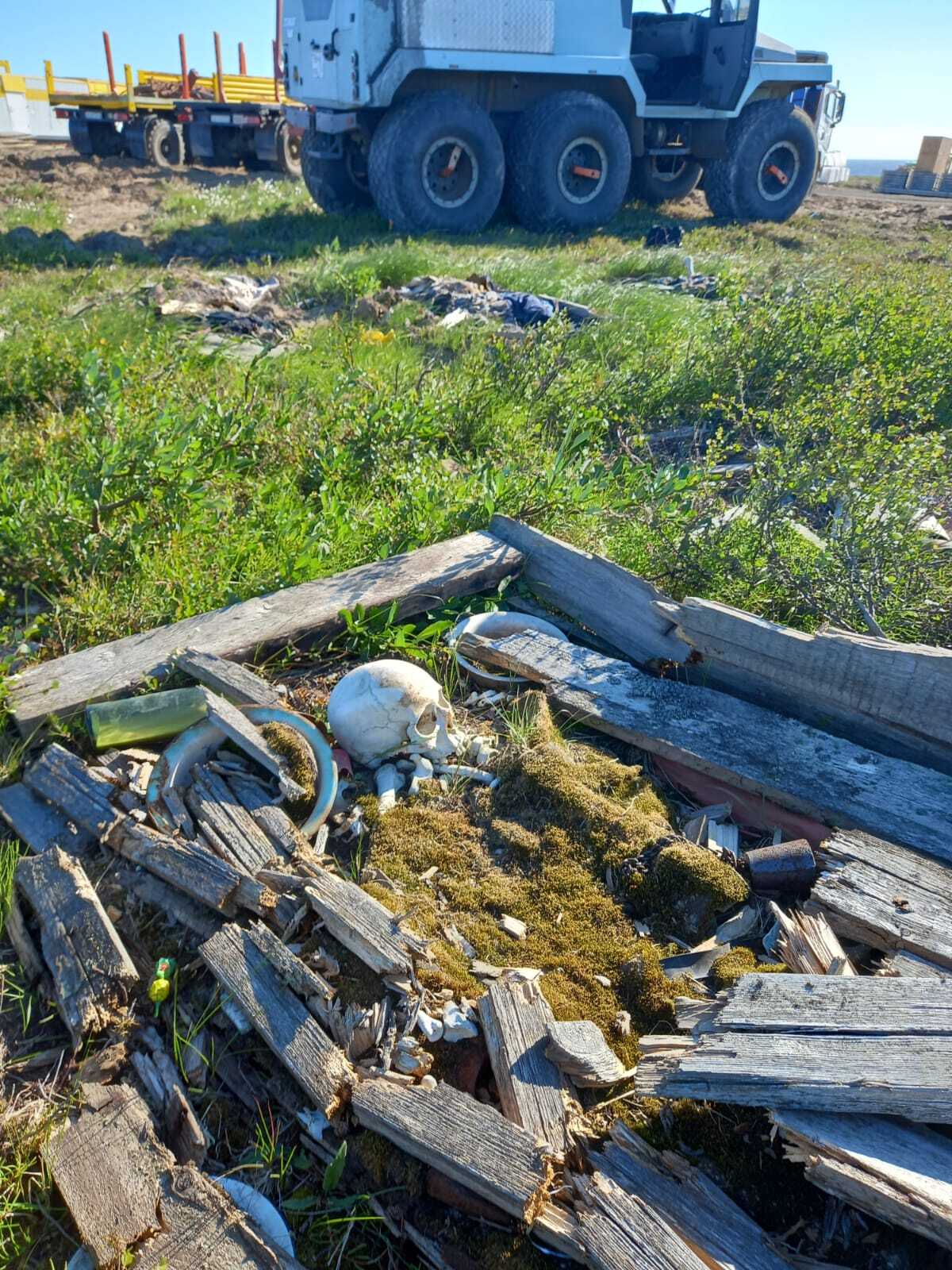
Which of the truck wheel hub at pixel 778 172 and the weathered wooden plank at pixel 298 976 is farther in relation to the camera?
the truck wheel hub at pixel 778 172

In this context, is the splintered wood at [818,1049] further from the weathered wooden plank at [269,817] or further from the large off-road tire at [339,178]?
the large off-road tire at [339,178]

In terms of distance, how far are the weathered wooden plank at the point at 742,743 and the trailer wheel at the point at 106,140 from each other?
62.5 ft

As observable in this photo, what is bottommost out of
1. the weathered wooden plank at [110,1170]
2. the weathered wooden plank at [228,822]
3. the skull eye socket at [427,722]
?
the weathered wooden plank at [110,1170]

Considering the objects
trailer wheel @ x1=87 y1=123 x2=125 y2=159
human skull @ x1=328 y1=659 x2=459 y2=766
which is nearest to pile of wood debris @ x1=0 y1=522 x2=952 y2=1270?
human skull @ x1=328 y1=659 x2=459 y2=766

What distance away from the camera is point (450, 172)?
1128cm

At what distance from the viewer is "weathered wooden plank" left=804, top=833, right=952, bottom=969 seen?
2.14 m

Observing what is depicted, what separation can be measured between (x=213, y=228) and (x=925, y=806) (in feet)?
37.8

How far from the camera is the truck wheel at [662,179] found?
574 inches

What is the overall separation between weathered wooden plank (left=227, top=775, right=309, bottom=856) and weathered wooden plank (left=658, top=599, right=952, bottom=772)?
1520 mm

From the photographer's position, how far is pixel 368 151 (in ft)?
38.4

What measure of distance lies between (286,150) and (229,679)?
1833cm

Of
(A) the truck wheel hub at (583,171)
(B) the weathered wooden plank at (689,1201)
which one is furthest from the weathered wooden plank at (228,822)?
(A) the truck wheel hub at (583,171)

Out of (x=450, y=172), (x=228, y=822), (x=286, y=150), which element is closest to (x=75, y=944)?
(x=228, y=822)

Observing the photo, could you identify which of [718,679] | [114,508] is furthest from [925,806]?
[114,508]
